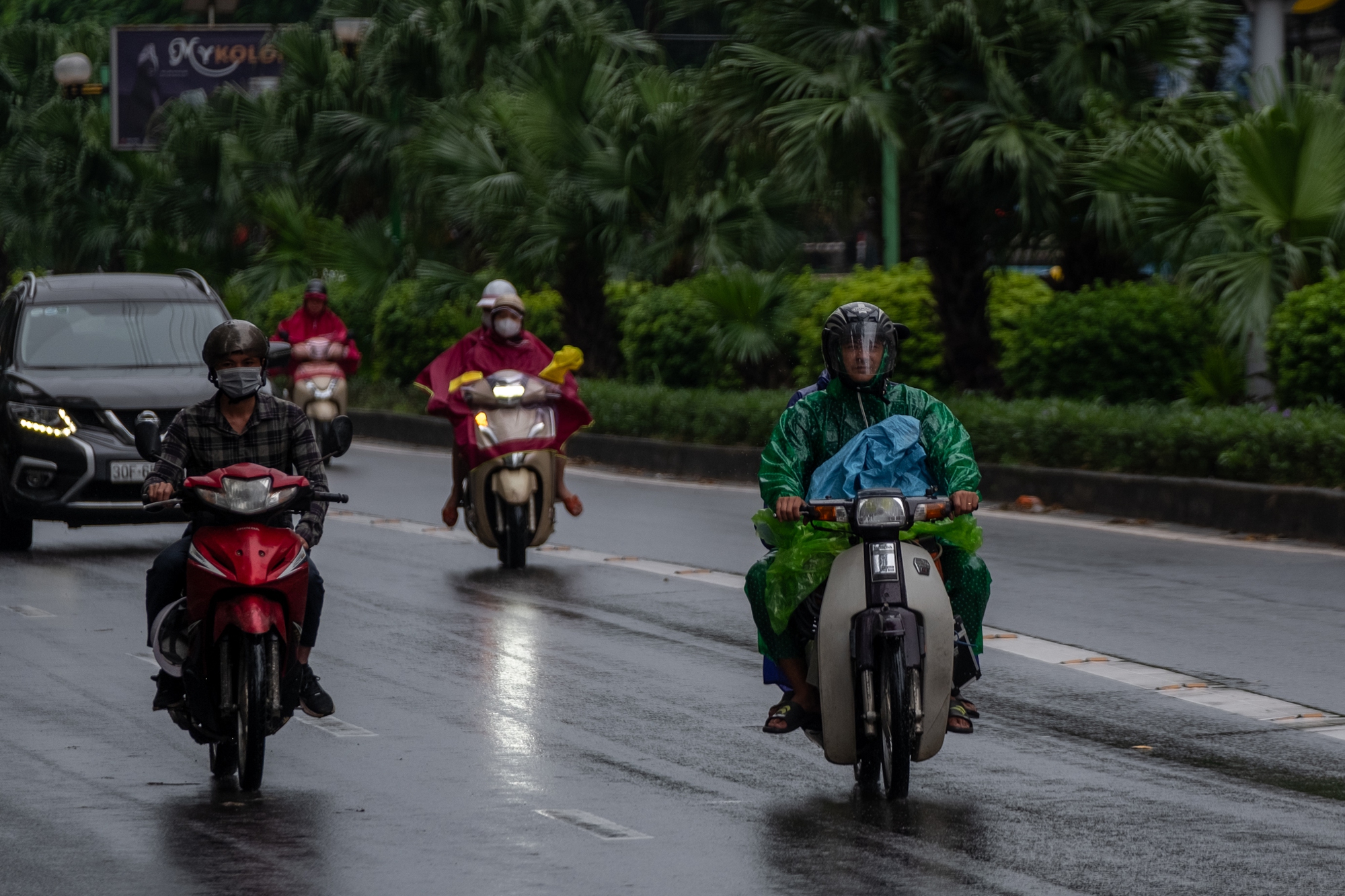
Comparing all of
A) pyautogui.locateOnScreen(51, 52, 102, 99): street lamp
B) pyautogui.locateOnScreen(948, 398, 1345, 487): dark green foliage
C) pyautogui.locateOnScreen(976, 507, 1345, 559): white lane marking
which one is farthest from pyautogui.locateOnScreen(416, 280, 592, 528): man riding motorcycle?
pyautogui.locateOnScreen(51, 52, 102, 99): street lamp

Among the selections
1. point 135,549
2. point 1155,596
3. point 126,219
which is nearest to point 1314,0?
point 1155,596

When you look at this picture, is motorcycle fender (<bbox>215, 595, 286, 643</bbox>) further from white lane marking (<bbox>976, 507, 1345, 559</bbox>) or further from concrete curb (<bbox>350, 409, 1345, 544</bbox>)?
concrete curb (<bbox>350, 409, 1345, 544</bbox>)

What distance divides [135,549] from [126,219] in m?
30.4

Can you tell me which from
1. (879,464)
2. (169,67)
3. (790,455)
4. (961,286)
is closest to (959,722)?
(879,464)

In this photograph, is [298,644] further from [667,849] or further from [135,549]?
[135,549]

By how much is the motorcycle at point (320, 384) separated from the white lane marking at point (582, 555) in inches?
193

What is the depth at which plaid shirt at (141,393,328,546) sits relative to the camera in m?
7.36

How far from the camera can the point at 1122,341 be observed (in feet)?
59.0

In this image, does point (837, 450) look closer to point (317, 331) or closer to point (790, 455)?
point (790, 455)

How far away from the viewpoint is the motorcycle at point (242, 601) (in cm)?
696

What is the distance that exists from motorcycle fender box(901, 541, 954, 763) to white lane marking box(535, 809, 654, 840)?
0.96m

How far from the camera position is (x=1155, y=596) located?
38.7ft

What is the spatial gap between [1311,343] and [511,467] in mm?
5929

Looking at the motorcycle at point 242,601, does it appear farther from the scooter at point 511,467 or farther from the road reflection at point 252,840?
the scooter at point 511,467
